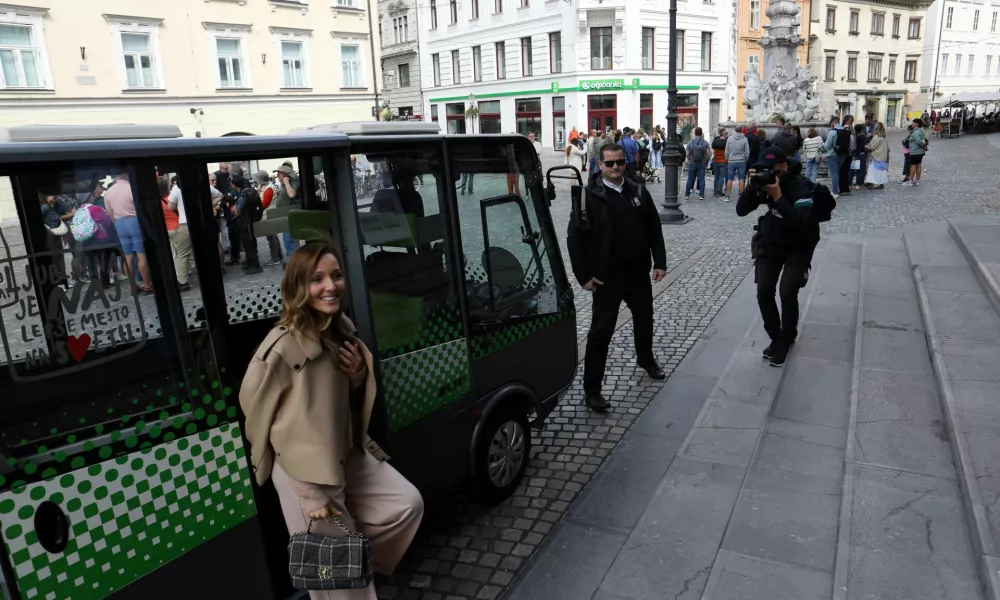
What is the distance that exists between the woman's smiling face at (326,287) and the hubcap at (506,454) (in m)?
1.76

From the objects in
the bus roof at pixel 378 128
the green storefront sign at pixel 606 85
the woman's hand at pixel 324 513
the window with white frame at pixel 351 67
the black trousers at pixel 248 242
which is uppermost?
the window with white frame at pixel 351 67

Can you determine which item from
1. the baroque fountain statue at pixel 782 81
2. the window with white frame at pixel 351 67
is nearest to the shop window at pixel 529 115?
the window with white frame at pixel 351 67

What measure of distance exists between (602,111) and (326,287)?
38.2 m

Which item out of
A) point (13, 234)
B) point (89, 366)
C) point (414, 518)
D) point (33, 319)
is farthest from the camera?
point (414, 518)

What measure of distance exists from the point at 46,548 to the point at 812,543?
348cm

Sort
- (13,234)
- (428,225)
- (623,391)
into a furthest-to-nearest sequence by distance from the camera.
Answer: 1. (623,391)
2. (428,225)
3. (13,234)

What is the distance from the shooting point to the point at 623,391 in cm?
595

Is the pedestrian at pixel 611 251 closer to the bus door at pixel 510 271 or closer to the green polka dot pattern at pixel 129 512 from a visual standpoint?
the bus door at pixel 510 271

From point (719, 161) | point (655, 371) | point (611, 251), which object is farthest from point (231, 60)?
point (611, 251)

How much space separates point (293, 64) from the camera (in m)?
28.8

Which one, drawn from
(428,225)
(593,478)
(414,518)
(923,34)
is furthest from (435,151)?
(923,34)

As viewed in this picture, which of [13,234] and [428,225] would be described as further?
[428,225]

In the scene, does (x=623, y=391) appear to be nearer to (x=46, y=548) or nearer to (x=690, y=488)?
(x=690, y=488)

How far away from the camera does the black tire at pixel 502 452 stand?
4086 millimetres
